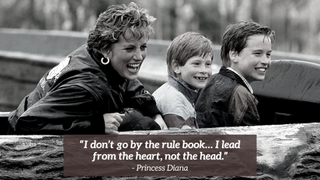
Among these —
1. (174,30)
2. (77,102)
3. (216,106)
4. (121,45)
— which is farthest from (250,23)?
(174,30)

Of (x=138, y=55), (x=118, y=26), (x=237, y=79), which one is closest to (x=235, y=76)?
(x=237, y=79)

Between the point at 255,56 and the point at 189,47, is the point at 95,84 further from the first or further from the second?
the point at 255,56

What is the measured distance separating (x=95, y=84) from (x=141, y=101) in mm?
392

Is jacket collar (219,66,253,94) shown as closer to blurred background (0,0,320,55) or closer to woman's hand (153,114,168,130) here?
woman's hand (153,114,168,130)

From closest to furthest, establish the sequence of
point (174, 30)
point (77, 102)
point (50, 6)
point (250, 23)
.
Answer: point (77, 102)
point (250, 23)
point (50, 6)
point (174, 30)

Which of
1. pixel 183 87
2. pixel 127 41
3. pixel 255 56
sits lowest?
pixel 183 87

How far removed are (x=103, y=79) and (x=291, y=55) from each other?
3915mm

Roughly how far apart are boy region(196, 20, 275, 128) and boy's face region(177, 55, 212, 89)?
0.17 ft

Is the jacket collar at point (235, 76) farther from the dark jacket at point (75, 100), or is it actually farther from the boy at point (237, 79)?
the dark jacket at point (75, 100)

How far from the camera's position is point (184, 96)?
2.46 meters

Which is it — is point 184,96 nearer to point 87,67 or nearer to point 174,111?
point 174,111

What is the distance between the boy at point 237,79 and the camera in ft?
7.81

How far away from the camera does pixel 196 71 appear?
2.46 m

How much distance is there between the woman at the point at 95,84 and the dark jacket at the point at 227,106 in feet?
0.65
